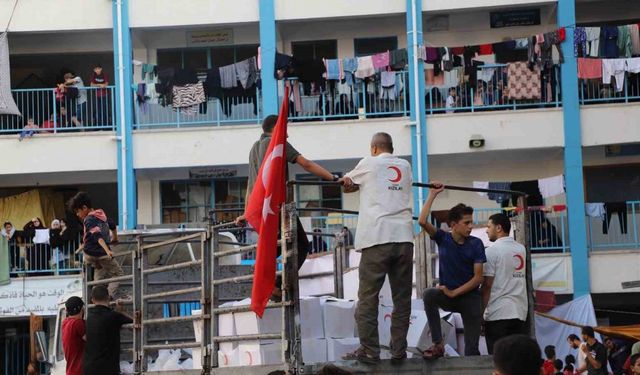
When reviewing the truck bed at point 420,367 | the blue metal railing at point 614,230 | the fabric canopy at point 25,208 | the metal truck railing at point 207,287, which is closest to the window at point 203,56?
the fabric canopy at point 25,208

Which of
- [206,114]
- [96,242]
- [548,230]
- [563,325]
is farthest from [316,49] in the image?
[96,242]

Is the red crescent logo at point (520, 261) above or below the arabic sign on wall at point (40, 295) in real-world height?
above

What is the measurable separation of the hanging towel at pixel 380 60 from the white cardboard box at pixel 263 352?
17.5 m

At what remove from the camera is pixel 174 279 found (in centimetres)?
1402

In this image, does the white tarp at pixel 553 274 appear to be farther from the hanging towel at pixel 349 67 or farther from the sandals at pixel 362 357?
the sandals at pixel 362 357

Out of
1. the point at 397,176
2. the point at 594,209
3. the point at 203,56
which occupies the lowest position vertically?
the point at 594,209

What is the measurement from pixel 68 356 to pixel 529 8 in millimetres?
19001

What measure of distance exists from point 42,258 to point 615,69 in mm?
13224

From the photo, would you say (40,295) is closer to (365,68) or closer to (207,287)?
(365,68)

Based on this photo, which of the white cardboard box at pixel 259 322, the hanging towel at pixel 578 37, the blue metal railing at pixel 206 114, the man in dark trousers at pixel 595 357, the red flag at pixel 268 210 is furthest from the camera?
the blue metal railing at pixel 206 114

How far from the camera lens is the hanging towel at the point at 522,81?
27.0 metres

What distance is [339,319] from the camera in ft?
34.7

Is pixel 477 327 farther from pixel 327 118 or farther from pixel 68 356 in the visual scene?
pixel 327 118

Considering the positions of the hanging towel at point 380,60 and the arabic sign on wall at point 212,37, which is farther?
the arabic sign on wall at point 212,37
